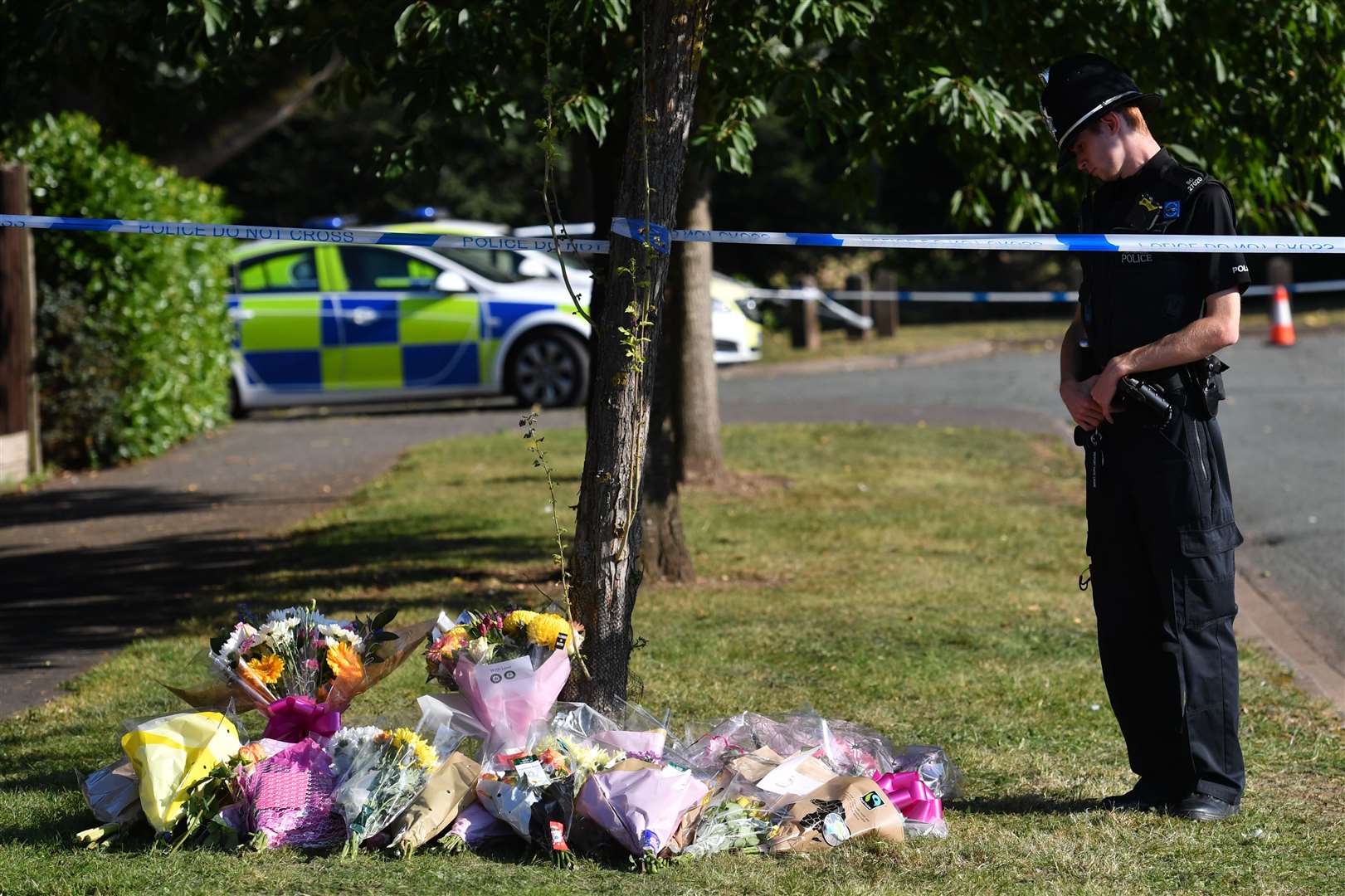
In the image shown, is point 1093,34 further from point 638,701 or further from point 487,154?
point 487,154

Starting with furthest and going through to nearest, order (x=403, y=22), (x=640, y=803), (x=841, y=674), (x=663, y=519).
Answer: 1. (x=663, y=519)
2. (x=841, y=674)
3. (x=403, y=22)
4. (x=640, y=803)

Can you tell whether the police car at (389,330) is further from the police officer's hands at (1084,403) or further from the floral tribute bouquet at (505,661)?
the police officer's hands at (1084,403)

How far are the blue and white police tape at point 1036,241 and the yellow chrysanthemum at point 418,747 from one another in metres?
1.44

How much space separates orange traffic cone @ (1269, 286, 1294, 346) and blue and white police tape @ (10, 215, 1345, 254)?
1536 centimetres

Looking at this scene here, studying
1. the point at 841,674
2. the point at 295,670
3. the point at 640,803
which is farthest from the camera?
the point at 841,674

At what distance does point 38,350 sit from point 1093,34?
26.1ft

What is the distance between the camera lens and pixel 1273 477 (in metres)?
10.3

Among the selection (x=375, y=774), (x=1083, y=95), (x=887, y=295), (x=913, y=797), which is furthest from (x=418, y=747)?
(x=887, y=295)

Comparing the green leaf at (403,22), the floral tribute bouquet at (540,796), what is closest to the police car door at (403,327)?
the green leaf at (403,22)

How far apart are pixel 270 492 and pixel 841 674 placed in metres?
5.94

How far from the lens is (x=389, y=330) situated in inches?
566

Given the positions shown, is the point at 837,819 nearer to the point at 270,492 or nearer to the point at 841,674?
the point at 841,674

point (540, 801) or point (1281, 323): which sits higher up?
point (1281, 323)

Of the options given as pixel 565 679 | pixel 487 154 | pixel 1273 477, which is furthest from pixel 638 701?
pixel 487 154
